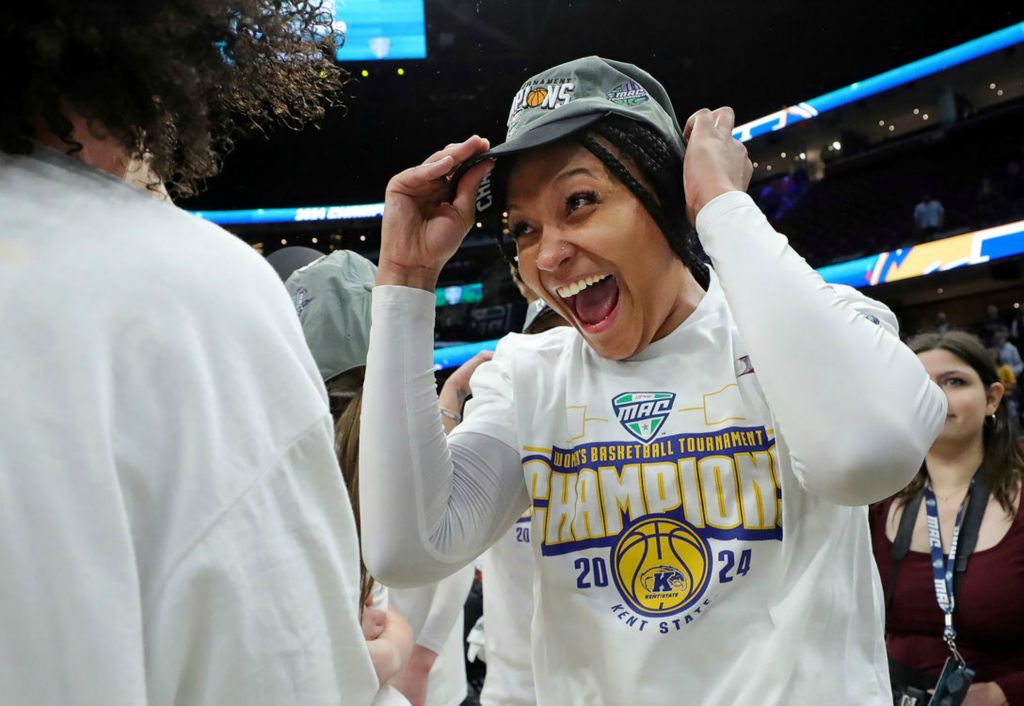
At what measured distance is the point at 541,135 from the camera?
136 cm

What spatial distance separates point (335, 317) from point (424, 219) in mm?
554

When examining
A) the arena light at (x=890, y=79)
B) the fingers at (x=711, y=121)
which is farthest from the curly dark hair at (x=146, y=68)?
the arena light at (x=890, y=79)

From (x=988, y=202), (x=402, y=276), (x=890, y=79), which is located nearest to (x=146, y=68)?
(x=402, y=276)

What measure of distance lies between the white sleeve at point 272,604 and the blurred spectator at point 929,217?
1182cm

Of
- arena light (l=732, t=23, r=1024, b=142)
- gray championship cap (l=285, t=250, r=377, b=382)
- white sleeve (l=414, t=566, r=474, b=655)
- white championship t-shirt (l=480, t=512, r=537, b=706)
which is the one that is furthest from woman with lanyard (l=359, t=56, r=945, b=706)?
arena light (l=732, t=23, r=1024, b=142)

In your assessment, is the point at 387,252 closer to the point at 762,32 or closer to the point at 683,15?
the point at 683,15

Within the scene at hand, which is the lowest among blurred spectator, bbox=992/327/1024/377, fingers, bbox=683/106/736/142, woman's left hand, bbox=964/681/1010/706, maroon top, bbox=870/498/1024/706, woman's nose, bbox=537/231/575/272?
woman's left hand, bbox=964/681/1010/706

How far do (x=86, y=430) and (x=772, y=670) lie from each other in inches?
37.1

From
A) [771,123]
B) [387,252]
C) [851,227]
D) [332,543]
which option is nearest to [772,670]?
[332,543]

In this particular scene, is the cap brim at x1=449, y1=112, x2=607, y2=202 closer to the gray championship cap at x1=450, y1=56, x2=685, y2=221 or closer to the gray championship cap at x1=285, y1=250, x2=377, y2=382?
the gray championship cap at x1=450, y1=56, x2=685, y2=221

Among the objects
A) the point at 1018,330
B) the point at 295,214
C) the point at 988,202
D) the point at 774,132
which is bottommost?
the point at 1018,330

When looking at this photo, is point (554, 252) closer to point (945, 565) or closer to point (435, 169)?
point (435, 169)

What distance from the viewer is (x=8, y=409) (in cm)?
59

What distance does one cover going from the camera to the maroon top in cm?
240
